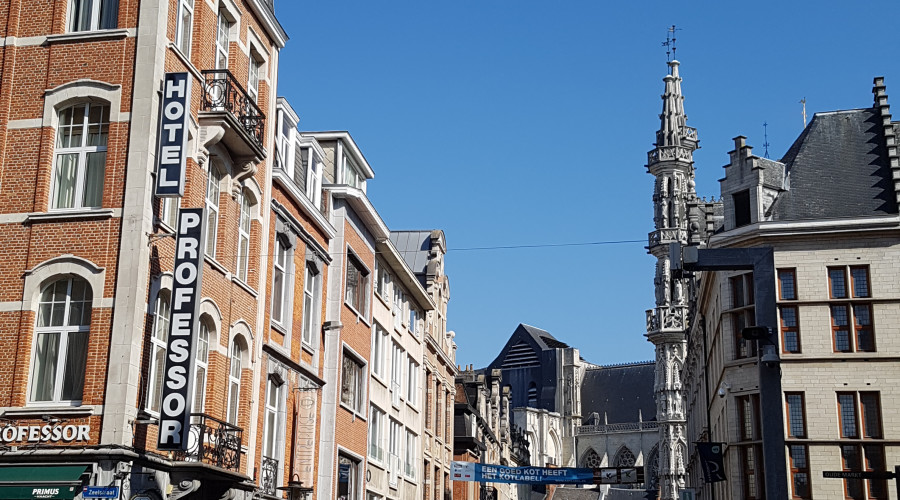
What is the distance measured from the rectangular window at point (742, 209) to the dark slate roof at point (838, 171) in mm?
864

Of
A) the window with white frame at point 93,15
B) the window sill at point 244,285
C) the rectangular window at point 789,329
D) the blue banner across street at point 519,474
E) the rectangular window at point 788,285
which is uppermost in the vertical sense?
the window with white frame at point 93,15

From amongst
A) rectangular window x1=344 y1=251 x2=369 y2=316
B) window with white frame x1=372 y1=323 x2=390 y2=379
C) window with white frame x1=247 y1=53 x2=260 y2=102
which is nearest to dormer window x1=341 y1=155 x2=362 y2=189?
rectangular window x1=344 y1=251 x2=369 y2=316

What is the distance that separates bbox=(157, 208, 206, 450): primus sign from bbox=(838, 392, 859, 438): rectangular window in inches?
775

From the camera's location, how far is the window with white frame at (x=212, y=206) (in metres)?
21.0

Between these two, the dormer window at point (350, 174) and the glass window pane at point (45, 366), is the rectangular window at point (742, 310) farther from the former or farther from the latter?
the glass window pane at point (45, 366)

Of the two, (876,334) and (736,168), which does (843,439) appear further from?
(736,168)

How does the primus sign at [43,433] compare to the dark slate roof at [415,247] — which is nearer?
the primus sign at [43,433]

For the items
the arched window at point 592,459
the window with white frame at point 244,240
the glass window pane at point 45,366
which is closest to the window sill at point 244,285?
the window with white frame at point 244,240

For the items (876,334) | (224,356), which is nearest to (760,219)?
(876,334)

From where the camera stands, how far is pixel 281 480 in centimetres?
2630

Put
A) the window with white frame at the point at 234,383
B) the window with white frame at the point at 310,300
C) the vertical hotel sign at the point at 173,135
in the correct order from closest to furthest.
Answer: the vertical hotel sign at the point at 173,135
the window with white frame at the point at 234,383
the window with white frame at the point at 310,300

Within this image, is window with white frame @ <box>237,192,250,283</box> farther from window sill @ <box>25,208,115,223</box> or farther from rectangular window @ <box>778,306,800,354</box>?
rectangular window @ <box>778,306,800,354</box>

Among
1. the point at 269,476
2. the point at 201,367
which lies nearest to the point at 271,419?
the point at 269,476

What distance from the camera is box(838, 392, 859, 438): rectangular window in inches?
1212
